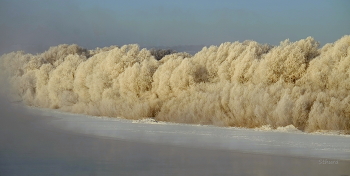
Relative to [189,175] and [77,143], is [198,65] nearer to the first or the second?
[77,143]

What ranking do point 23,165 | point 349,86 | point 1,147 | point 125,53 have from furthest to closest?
point 125,53 → point 349,86 → point 1,147 → point 23,165

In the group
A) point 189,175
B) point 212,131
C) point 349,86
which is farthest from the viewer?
point 349,86

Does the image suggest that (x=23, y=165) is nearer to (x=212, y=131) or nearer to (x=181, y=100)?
(x=212, y=131)

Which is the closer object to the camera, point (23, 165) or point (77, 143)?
point (23, 165)

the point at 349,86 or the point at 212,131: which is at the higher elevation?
the point at 349,86

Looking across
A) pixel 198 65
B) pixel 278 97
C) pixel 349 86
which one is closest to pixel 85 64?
pixel 198 65

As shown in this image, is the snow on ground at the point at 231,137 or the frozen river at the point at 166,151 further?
the snow on ground at the point at 231,137

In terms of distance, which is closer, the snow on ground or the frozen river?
the frozen river

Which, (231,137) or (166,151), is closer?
(166,151)
